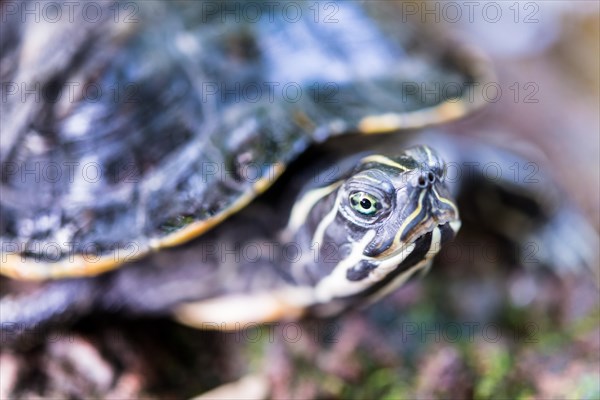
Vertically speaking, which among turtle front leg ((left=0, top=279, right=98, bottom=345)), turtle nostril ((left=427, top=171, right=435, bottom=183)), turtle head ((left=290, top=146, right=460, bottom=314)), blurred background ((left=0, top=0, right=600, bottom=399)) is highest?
turtle nostril ((left=427, top=171, right=435, bottom=183))

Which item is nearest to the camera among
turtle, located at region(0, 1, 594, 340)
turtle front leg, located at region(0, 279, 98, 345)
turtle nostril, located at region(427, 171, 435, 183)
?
turtle nostril, located at region(427, 171, 435, 183)

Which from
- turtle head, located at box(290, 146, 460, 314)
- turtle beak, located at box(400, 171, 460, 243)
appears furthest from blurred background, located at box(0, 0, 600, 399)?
turtle beak, located at box(400, 171, 460, 243)

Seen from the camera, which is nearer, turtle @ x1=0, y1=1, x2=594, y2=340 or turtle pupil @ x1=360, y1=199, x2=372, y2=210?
turtle pupil @ x1=360, y1=199, x2=372, y2=210

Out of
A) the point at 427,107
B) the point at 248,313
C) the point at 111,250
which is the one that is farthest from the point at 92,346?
the point at 427,107

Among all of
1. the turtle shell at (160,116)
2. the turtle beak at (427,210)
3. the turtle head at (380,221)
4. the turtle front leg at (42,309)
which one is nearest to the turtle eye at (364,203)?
the turtle head at (380,221)

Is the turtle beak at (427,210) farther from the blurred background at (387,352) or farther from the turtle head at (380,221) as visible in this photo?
the blurred background at (387,352)

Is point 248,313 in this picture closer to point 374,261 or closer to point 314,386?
point 314,386

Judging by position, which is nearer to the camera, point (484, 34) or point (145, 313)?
point (145, 313)

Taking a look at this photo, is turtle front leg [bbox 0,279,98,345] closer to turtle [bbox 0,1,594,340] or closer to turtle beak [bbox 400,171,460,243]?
turtle [bbox 0,1,594,340]

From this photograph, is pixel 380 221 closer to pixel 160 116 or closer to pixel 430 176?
pixel 430 176
